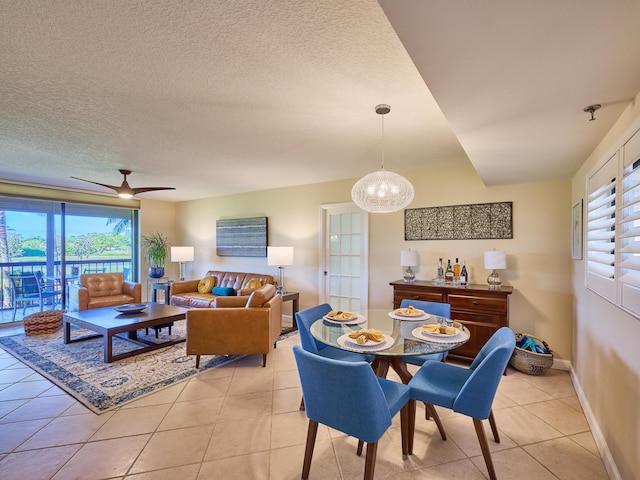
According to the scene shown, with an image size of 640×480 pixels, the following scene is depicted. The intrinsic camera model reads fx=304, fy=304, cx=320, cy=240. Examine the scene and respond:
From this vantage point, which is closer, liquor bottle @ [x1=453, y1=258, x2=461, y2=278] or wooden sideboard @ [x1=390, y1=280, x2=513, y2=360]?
wooden sideboard @ [x1=390, y1=280, x2=513, y2=360]

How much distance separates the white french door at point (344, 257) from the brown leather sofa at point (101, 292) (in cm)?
334

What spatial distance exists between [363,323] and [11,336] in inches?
203

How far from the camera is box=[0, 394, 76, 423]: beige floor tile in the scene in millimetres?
2334

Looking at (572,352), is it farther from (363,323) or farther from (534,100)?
(534,100)

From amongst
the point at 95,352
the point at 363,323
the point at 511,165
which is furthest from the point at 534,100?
the point at 95,352

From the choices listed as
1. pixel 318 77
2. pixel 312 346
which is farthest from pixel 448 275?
pixel 318 77

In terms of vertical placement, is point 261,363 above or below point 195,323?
below

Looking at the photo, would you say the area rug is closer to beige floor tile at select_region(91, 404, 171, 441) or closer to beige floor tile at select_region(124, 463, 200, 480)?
beige floor tile at select_region(91, 404, 171, 441)

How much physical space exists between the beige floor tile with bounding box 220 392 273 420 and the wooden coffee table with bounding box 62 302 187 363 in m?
1.62

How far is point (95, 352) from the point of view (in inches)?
145

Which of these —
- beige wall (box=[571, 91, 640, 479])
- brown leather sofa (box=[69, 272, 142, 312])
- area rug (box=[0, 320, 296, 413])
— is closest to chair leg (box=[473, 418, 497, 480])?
beige wall (box=[571, 91, 640, 479])

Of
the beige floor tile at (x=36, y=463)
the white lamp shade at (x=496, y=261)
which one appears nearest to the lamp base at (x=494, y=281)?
the white lamp shade at (x=496, y=261)

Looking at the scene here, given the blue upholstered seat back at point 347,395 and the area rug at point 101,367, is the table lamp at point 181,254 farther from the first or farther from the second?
the blue upholstered seat back at point 347,395

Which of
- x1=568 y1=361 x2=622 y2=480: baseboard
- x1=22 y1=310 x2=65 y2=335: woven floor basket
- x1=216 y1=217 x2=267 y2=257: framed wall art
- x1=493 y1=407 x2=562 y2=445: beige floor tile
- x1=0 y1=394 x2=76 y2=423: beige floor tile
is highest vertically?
x1=216 y1=217 x2=267 y2=257: framed wall art
